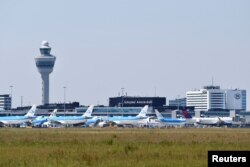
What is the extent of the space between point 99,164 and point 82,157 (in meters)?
4.90

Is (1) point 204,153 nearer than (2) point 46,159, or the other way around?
(2) point 46,159

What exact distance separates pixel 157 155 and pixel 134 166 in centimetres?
861

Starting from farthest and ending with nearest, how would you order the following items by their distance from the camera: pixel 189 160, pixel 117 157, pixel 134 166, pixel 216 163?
pixel 117 157 → pixel 189 160 → pixel 134 166 → pixel 216 163

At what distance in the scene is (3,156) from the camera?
5388 cm

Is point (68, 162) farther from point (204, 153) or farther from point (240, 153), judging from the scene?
point (240, 153)


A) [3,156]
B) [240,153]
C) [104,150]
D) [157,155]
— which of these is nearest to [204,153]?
[157,155]

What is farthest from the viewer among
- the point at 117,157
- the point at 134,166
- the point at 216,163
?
the point at 117,157

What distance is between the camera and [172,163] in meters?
46.8

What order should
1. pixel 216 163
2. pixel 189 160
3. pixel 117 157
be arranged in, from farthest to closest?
pixel 117 157 < pixel 189 160 < pixel 216 163

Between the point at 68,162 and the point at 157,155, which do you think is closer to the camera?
the point at 68,162

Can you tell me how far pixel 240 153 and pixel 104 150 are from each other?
86.7 feet

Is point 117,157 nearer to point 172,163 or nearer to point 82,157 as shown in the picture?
point 82,157

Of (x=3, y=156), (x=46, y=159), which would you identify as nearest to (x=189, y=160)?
(x=46, y=159)

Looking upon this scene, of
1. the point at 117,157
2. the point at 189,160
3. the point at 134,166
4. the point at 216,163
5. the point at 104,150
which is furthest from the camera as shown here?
the point at 104,150
